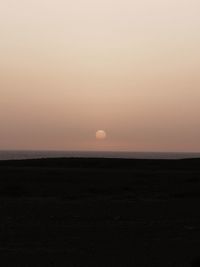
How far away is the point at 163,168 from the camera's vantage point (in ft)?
138

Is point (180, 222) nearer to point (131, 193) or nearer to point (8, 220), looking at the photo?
point (8, 220)

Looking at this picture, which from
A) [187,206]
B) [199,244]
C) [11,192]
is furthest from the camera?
[11,192]

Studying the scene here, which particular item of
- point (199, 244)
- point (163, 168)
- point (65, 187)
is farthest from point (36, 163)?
point (199, 244)

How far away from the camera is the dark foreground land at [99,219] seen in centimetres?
1205

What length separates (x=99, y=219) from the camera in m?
17.7

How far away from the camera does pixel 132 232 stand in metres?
15.3

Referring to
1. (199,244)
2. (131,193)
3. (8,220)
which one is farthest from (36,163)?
(199,244)

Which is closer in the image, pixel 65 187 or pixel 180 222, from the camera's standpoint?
pixel 180 222

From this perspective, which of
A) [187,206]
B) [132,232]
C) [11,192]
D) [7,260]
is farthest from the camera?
[11,192]

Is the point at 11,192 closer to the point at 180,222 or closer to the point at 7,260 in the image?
the point at 180,222

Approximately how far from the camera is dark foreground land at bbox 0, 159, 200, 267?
1205cm

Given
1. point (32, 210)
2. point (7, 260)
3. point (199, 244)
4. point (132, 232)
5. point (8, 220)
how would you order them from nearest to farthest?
point (7, 260)
point (199, 244)
point (132, 232)
point (8, 220)
point (32, 210)

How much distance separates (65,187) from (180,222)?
1197 cm

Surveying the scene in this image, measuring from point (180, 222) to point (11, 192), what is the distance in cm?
1114
